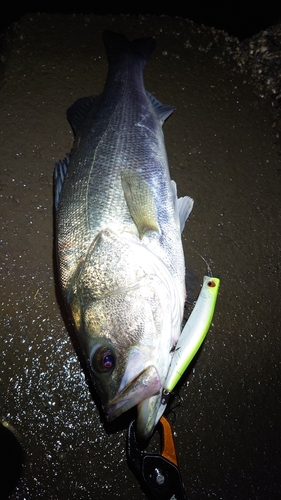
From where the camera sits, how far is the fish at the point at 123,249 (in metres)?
1.85

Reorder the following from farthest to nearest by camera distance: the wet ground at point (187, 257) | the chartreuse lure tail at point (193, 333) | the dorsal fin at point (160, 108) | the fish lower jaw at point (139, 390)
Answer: the dorsal fin at point (160, 108)
the wet ground at point (187, 257)
the chartreuse lure tail at point (193, 333)
the fish lower jaw at point (139, 390)

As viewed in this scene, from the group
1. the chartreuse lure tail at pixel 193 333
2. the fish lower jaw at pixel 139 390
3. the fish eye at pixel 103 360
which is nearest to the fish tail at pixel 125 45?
the chartreuse lure tail at pixel 193 333

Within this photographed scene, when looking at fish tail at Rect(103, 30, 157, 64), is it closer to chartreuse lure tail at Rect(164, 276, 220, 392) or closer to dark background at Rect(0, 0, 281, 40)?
dark background at Rect(0, 0, 281, 40)

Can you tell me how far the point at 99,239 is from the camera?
2.13 meters

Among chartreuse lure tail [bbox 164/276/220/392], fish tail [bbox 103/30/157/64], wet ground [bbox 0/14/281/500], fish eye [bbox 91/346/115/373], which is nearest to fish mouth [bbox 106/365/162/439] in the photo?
fish eye [bbox 91/346/115/373]

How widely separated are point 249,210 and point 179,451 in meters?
1.94

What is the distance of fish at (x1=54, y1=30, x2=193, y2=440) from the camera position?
185 centimetres

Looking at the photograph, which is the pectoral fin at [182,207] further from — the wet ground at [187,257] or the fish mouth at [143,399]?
the fish mouth at [143,399]

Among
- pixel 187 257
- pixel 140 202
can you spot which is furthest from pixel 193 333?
pixel 140 202

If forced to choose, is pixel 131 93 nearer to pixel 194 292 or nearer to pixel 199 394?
pixel 194 292

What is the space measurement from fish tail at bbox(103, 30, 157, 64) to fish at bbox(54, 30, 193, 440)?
1.34ft

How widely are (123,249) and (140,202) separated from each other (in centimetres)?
35

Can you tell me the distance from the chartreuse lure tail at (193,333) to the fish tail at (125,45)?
6.93 ft

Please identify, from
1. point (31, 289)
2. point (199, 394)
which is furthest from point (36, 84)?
point (199, 394)
